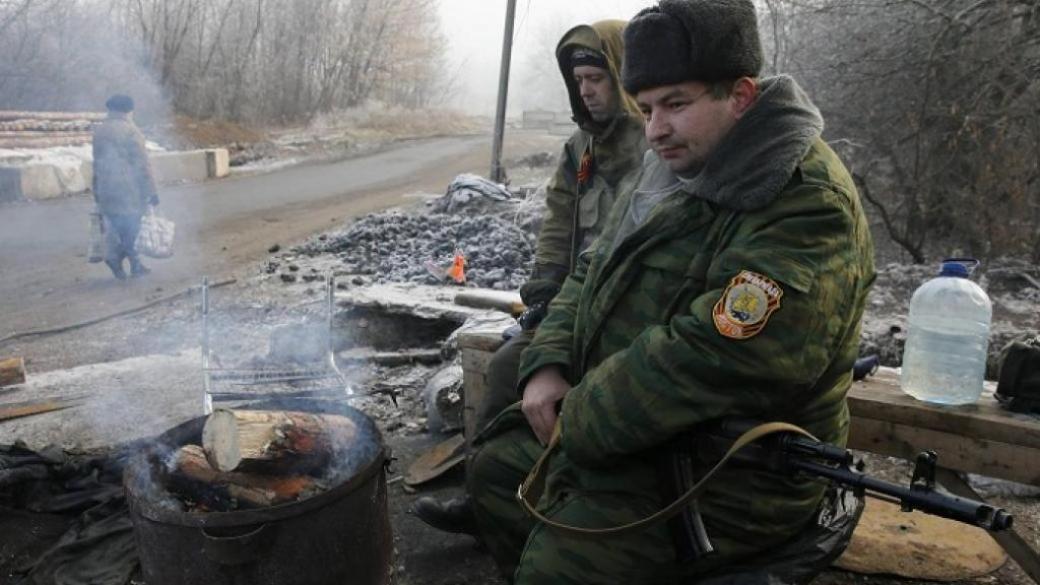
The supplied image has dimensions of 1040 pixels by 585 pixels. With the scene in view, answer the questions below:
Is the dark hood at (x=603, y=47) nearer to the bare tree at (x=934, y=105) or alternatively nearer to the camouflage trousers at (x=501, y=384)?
the camouflage trousers at (x=501, y=384)

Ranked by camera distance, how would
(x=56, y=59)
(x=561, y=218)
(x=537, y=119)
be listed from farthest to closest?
(x=537, y=119), (x=56, y=59), (x=561, y=218)

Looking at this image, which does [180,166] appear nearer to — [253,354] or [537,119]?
[253,354]

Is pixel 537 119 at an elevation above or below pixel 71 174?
above

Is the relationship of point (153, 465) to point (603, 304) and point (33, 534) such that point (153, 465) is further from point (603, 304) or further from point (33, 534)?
point (603, 304)

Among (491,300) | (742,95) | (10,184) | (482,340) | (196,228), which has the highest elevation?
(742,95)

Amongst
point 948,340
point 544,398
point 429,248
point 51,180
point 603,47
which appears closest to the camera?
point 544,398

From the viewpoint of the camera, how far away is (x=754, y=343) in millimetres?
1896

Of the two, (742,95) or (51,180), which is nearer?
(742,95)

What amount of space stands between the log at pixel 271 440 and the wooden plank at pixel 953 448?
6.65 feet

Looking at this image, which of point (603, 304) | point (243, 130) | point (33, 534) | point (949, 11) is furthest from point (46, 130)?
point (603, 304)

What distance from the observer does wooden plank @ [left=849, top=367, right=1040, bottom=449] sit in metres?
2.70

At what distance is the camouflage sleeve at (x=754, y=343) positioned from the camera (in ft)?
6.24

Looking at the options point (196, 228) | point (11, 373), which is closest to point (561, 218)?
point (11, 373)

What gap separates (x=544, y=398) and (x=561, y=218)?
1.84m
